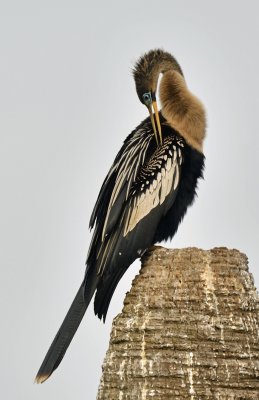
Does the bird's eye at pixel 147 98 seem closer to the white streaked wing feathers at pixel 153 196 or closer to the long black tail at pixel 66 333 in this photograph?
the white streaked wing feathers at pixel 153 196

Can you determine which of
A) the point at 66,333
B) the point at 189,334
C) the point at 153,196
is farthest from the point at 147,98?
the point at 189,334

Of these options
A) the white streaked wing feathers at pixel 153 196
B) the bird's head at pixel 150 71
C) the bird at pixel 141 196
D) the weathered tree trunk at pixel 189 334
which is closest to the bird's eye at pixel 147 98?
the bird's head at pixel 150 71

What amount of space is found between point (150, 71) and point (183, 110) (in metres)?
0.83

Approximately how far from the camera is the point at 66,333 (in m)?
5.77

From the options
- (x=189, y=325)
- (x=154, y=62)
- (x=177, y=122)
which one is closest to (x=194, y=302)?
(x=189, y=325)

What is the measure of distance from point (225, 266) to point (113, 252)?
4.69 ft

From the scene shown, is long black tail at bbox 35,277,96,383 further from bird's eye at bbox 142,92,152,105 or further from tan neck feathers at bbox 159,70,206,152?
bird's eye at bbox 142,92,152,105

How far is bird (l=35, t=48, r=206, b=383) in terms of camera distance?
5.85m

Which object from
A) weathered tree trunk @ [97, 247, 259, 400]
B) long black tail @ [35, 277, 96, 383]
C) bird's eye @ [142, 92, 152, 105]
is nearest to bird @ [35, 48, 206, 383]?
long black tail @ [35, 277, 96, 383]

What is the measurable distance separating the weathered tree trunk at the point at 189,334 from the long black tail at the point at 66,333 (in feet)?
3.58

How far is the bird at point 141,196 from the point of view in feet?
19.2

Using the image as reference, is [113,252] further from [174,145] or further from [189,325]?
[189,325]

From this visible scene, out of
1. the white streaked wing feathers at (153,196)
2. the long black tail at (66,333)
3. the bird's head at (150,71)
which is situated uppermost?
the bird's head at (150,71)

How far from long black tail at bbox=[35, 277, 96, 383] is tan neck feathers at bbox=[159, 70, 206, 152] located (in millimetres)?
1562
